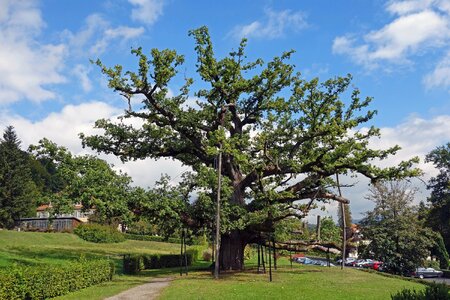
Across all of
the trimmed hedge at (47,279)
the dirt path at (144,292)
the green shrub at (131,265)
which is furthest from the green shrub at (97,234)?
the trimmed hedge at (47,279)

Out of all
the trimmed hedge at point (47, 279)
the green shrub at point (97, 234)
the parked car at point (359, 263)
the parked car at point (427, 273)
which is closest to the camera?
the trimmed hedge at point (47, 279)

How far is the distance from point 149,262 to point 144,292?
1545 cm

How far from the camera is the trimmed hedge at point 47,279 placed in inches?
631

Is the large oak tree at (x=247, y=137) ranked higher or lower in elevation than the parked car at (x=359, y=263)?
higher

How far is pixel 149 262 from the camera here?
116 ft

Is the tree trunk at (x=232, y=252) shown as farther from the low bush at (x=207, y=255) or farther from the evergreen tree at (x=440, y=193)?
the evergreen tree at (x=440, y=193)

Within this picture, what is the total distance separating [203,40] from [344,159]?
465 inches

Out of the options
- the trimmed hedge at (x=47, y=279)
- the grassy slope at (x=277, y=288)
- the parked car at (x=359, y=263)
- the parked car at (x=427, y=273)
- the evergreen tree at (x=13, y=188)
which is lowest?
the parked car at (x=427, y=273)

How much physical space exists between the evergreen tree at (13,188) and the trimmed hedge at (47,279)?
52.6 metres

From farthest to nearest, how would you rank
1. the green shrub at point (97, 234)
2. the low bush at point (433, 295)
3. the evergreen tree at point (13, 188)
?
the evergreen tree at point (13, 188), the green shrub at point (97, 234), the low bush at point (433, 295)

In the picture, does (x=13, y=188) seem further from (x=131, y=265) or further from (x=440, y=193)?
(x=440, y=193)

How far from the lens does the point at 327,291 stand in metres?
20.6

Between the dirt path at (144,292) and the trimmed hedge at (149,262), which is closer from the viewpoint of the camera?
the dirt path at (144,292)

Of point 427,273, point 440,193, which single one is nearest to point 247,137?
point 427,273
